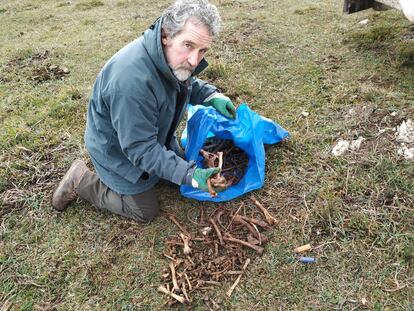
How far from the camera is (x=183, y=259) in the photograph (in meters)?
2.83

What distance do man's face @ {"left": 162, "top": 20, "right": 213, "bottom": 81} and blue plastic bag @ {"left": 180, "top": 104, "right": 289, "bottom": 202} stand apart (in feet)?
2.38

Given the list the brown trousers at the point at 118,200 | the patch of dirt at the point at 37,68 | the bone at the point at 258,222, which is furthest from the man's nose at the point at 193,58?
the patch of dirt at the point at 37,68

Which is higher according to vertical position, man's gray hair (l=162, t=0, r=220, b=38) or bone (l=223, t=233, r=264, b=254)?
man's gray hair (l=162, t=0, r=220, b=38)

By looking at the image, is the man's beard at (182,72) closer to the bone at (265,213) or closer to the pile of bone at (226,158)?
the pile of bone at (226,158)

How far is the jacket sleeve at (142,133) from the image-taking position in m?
2.49

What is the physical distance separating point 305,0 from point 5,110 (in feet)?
18.3

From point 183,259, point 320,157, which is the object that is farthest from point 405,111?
point 183,259

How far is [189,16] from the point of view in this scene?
2377mm

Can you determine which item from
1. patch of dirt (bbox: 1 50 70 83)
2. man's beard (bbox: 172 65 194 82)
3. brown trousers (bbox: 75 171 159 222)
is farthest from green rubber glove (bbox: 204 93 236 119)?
patch of dirt (bbox: 1 50 70 83)

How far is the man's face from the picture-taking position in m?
2.43

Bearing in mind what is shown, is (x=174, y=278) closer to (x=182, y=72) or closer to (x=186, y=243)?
(x=186, y=243)

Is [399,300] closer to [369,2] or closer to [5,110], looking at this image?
[369,2]

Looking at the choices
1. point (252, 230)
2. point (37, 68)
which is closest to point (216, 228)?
point (252, 230)

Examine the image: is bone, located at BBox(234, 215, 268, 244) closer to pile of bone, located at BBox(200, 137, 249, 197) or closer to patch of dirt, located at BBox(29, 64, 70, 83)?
pile of bone, located at BBox(200, 137, 249, 197)
